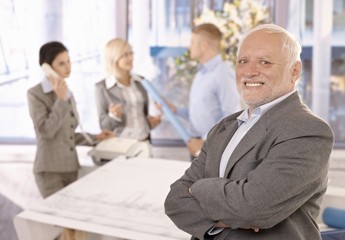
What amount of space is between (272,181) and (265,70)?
0.93ft

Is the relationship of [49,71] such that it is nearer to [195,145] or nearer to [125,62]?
[125,62]

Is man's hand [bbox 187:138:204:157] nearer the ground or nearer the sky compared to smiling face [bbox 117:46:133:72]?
nearer the ground

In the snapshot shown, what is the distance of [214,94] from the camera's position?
321 centimetres

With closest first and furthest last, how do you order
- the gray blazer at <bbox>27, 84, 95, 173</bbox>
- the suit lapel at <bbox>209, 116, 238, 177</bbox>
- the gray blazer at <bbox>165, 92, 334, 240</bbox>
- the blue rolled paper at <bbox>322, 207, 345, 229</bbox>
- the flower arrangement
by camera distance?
the gray blazer at <bbox>165, 92, 334, 240</bbox> → the suit lapel at <bbox>209, 116, 238, 177</bbox> → the blue rolled paper at <bbox>322, 207, 345, 229</bbox> → the gray blazer at <bbox>27, 84, 95, 173</bbox> → the flower arrangement

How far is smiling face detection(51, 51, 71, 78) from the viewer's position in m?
3.21

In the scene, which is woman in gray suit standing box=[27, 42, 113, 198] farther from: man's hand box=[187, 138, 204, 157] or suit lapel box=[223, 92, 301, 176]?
suit lapel box=[223, 92, 301, 176]

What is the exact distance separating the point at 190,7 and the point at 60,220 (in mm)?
2387

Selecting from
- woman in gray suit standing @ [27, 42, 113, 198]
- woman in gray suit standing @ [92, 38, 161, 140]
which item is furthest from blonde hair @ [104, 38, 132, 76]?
woman in gray suit standing @ [27, 42, 113, 198]

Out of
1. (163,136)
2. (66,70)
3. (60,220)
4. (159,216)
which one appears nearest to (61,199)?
(60,220)

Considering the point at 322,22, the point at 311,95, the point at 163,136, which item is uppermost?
the point at 322,22

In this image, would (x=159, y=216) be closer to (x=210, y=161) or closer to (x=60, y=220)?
(x=60, y=220)

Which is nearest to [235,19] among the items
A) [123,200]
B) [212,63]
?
[212,63]

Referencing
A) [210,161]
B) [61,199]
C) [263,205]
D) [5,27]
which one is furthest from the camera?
[5,27]

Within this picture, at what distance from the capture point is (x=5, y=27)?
4.37 metres
